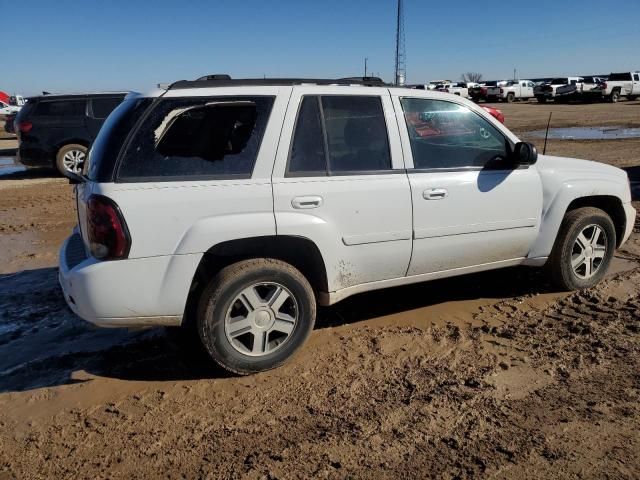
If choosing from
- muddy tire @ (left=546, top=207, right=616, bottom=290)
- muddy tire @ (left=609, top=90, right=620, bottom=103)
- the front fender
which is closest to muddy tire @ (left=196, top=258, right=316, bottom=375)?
the front fender

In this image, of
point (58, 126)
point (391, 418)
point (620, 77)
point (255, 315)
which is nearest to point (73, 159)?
point (58, 126)

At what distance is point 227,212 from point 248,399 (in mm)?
1149

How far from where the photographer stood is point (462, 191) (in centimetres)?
423

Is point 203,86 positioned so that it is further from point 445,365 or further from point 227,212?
point 445,365

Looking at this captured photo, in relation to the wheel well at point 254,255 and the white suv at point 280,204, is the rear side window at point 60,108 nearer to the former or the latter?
the white suv at point 280,204

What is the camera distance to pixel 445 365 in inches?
152

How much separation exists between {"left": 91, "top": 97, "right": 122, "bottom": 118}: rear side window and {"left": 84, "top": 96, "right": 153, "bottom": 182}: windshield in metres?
9.75

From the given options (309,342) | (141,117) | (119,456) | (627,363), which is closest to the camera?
(119,456)

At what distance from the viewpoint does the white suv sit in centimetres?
336

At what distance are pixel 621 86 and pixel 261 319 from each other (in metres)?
44.6

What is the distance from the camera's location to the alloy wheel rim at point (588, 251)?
A: 501 cm

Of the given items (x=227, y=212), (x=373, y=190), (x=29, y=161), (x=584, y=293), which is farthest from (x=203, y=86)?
(x=29, y=161)

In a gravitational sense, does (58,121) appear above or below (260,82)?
below

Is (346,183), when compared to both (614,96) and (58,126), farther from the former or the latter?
(614,96)
